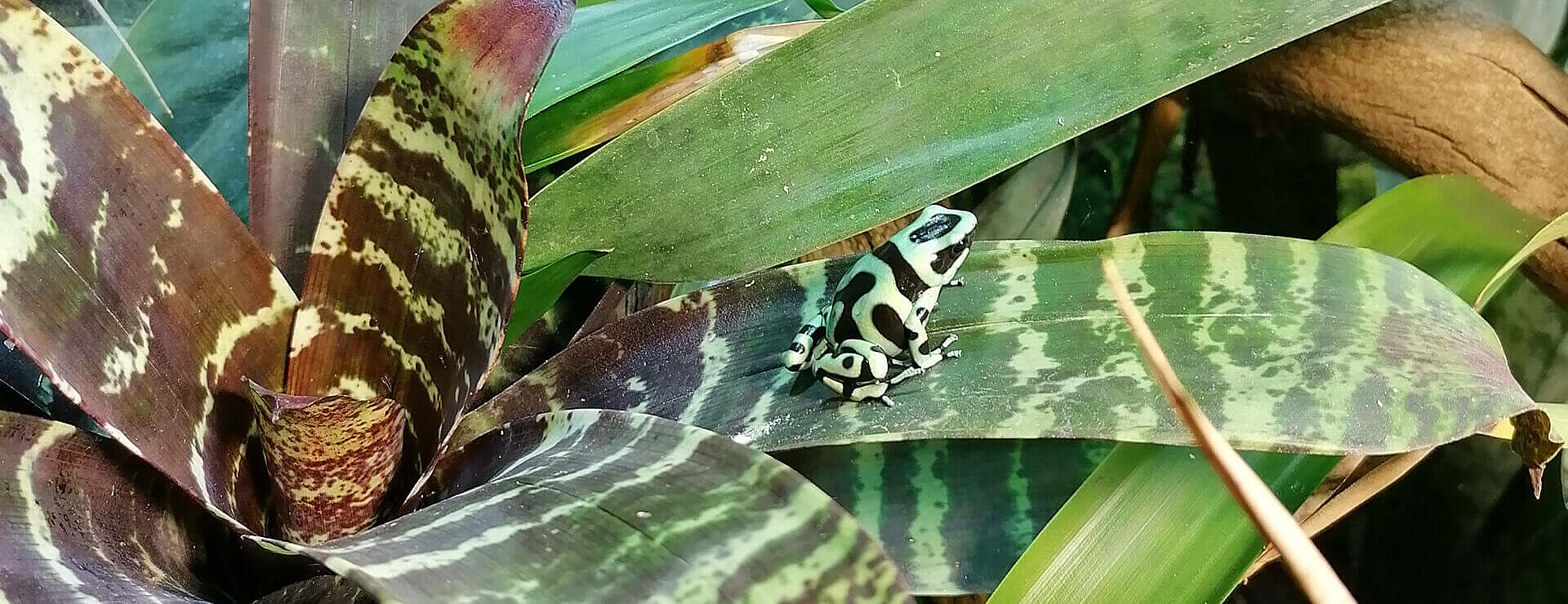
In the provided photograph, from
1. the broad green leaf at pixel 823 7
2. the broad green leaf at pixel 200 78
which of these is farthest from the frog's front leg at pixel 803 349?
the broad green leaf at pixel 200 78

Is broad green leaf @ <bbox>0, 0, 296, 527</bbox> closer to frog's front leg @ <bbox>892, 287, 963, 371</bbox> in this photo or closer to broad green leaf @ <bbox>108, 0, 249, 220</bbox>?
broad green leaf @ <bbox>108, 0, 249, 220</bbox>

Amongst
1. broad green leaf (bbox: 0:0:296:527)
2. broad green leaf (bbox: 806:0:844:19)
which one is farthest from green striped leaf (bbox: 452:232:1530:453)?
broad green leaf (bbox: 806:0:844:19)

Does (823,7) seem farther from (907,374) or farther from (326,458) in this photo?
(326,458)

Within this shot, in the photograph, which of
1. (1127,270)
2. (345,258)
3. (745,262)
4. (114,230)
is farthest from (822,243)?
(114,230)

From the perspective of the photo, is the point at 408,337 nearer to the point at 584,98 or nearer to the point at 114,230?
the point at 114,230

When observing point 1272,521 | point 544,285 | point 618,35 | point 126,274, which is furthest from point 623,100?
point 1272,521
